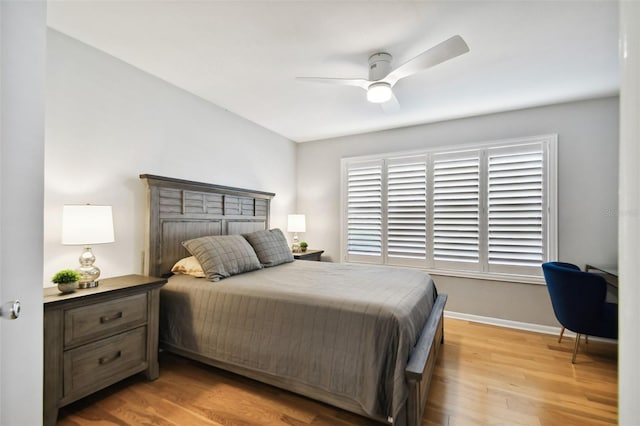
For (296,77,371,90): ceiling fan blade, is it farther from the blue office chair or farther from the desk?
the desk

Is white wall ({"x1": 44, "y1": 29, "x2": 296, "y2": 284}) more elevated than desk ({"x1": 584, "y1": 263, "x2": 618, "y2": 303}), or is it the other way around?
white wall ({"x1": 44, "y1": 29, "x2": 296, "y2": 284})

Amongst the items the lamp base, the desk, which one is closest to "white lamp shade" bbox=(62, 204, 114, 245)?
the lamp base

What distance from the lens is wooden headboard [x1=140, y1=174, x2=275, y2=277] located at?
9.01 feet

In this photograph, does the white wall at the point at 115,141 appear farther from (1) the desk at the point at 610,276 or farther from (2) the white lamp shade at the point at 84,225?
(1) the desk at the point at 610,276

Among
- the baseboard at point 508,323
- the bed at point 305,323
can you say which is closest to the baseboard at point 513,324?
the baseboard at point 508,323

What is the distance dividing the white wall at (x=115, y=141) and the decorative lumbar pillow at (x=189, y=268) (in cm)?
32

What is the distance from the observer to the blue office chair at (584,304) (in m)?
2.54

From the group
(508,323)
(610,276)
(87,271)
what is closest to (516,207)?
(610,276)

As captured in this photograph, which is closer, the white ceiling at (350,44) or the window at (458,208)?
the white ceiling at (350,44)

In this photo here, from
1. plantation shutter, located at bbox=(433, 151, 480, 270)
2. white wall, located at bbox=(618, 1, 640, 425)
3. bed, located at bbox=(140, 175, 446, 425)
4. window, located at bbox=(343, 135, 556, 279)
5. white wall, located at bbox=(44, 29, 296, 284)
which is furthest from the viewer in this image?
plantation shutter, located at bbox=(433, 151, 480, 270)

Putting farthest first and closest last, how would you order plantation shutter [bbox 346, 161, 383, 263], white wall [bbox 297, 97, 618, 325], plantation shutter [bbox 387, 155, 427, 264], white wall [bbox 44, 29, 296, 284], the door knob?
plantation shutter [bbox 346, 161, 383, 263] → plantation shutter [bbox 387, 155, 427, 264] → white wall [bbox 297, 97, 618, 325] → white wall [bbox 44, 29, 296, 284] → the door knob

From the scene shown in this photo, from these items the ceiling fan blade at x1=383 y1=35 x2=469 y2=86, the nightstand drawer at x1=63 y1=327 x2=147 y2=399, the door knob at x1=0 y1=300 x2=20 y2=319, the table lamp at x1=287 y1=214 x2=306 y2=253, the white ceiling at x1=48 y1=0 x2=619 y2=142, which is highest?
the white ceiling at x1=48 y1=0 x2=619 y2=142

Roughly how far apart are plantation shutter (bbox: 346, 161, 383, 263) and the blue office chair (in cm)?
210

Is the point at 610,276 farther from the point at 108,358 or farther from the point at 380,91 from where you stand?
the point at 108,358
